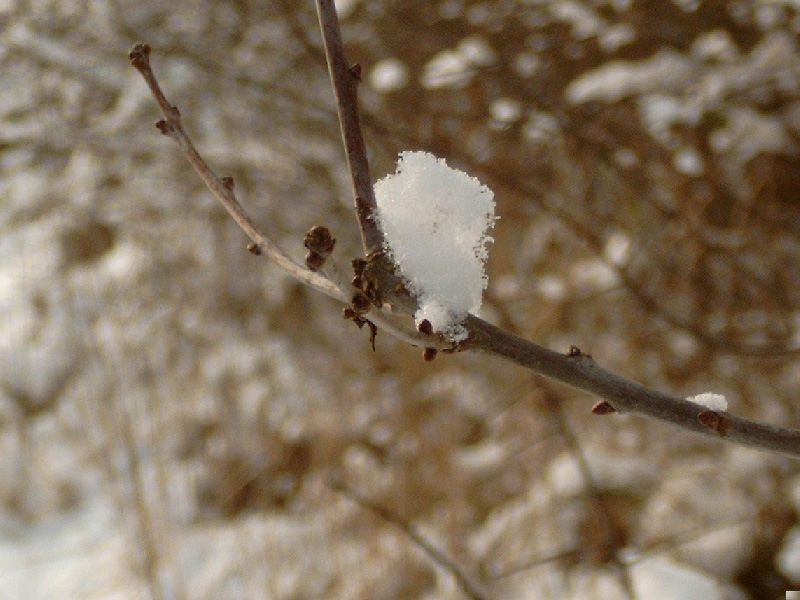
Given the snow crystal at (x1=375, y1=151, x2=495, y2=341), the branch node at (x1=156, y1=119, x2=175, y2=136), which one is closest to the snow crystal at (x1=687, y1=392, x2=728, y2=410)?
the snow crystal at (x1=375, y1=151, x2=495, y2=341)

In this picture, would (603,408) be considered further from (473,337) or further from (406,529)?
(406,529)

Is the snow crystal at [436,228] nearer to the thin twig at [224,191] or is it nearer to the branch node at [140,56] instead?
the thin twig at [224,191]

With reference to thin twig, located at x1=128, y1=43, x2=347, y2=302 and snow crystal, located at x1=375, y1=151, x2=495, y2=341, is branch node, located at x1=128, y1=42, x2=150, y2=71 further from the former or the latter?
snow crystal, located at x1=375, y1=151, x2=495, y2=341

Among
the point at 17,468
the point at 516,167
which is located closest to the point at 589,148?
the point at 516,167

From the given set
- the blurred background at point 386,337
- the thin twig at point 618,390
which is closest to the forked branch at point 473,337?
the thin twig at point 618,390

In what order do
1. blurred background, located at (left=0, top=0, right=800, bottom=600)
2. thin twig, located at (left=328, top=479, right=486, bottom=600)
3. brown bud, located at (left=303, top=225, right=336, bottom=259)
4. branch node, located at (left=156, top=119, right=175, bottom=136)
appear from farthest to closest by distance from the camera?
blurred background, located at (left=0, top=0, right=800, bottom=600) < thin twig, located at (left=328, top=479, right=486, bottom=600) < branch node, located at (left=156, top=119, right=175, bottom=136) < brown bud, located at (left=303, top=225, right=336, bottom=259)

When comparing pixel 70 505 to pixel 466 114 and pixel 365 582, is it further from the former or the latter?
pixel 466 114
